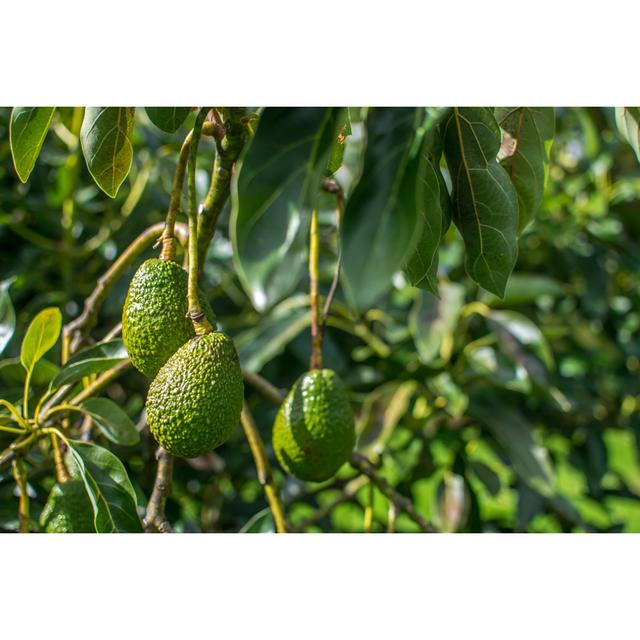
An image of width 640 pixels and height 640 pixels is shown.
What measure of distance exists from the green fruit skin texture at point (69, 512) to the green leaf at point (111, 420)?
0.06 m

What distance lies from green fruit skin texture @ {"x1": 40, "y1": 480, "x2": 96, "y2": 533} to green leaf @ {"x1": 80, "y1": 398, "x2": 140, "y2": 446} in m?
0.06

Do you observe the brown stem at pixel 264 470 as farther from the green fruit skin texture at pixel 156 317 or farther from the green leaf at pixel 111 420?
the green fruit skin texture at pixel 156 317

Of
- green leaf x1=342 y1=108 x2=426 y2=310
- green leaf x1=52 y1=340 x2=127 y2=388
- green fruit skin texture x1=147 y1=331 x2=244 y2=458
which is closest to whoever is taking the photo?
green leaf x1=342 y1=108 x2=426 y2=310

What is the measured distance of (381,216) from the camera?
47 centimetres

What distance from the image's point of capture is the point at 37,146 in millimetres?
764

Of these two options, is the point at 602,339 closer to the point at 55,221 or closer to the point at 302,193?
the point at 55,221

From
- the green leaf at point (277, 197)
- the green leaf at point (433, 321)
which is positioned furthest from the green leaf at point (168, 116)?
the green leaf at point (433, 321)

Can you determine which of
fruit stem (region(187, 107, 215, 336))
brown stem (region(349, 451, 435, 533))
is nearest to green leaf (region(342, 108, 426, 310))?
fruit stem (region(187, 107, 215, 336))

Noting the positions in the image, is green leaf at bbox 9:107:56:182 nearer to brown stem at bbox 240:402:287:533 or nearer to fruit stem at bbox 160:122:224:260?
fruit stem at bbox 160:122:224:260

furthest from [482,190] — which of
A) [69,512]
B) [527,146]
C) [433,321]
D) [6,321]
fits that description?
[433,321]

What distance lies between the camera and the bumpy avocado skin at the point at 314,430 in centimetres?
83

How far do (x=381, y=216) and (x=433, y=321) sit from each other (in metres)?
1.11

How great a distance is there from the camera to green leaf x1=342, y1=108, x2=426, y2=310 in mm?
455

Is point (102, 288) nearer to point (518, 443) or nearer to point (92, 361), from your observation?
point (92, 361)
